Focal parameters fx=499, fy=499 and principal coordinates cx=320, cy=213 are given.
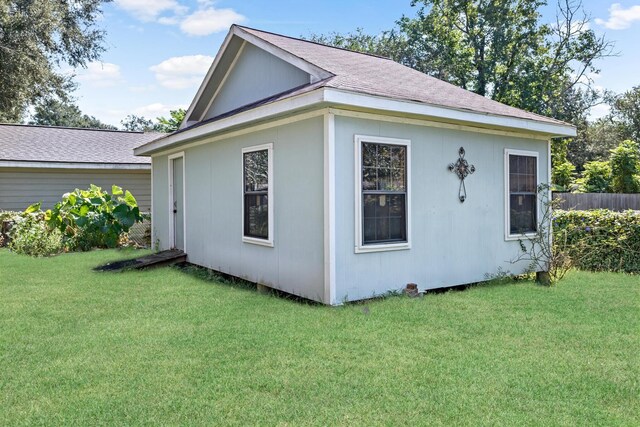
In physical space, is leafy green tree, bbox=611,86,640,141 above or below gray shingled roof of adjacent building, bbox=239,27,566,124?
above

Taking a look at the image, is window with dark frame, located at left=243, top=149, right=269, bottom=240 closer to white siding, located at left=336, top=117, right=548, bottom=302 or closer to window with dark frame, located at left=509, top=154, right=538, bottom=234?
white siding, located at left=336, top=117, right=548, bottom=302

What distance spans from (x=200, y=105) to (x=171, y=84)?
17.6 metres

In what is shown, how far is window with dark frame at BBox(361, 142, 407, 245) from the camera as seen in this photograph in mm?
5848

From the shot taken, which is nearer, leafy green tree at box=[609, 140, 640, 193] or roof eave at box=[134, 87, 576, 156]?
roof eave at box=[134, 87, 576, 156]

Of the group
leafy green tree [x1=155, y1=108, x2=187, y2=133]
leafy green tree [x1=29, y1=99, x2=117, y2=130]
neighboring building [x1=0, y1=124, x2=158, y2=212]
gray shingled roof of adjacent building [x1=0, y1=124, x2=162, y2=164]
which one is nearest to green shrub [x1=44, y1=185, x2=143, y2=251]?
neighboring building [x1=0, y1=124, x2=158, y2=212]

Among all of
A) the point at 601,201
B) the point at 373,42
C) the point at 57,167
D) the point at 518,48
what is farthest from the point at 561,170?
the point at 57,167

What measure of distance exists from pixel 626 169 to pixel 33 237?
1877cm

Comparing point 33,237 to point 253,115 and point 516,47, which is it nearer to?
point 253,115

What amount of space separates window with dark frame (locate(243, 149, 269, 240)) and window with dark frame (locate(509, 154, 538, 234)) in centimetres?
366

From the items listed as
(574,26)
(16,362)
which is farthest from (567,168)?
(16,362)

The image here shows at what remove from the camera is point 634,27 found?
67.6ft

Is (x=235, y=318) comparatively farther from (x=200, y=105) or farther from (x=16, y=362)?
(x=200, y=105)

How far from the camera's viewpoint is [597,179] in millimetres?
19547

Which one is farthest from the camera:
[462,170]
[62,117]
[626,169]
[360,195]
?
[62,117]
